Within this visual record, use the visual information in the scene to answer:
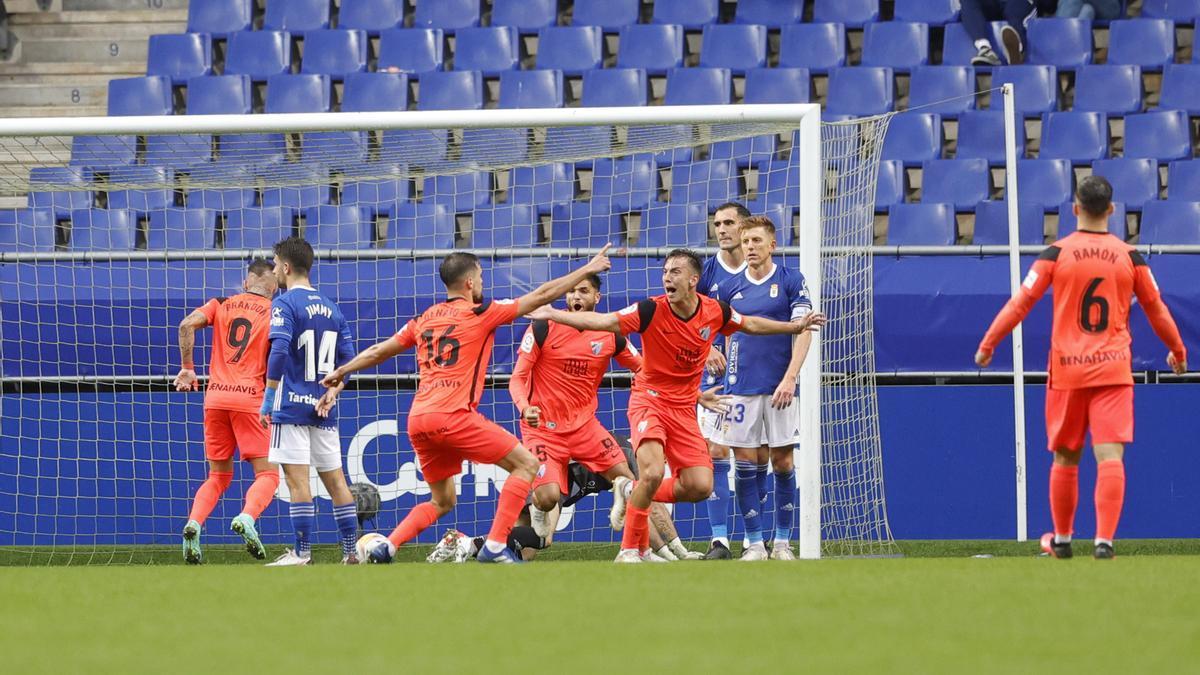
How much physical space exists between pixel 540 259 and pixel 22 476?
4.11 metres

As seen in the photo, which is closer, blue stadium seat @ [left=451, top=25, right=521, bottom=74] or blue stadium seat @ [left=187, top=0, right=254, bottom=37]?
blue stadium seat @ [left=451, top=25, right=521, bottom=74]

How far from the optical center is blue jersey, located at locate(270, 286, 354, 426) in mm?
8953

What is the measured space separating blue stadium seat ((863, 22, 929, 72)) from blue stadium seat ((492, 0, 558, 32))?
10.8 ft

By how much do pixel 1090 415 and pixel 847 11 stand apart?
30.8ft

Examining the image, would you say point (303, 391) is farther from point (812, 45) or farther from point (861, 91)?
point (812, 45)

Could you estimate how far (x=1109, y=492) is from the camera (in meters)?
6.95

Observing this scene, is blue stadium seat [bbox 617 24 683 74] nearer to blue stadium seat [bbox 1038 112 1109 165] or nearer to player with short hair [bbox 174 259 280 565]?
blue stadium seat [bbox 1038 112 1109 165]

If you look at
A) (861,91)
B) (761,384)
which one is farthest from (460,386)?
(861,91)

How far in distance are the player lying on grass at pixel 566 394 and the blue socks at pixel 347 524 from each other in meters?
1.10

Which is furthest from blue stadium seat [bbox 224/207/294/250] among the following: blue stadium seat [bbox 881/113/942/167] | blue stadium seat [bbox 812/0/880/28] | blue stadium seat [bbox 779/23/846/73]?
blue stadium seat [bbox 812/0/880/28]

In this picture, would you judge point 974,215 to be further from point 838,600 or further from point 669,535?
point 838,600

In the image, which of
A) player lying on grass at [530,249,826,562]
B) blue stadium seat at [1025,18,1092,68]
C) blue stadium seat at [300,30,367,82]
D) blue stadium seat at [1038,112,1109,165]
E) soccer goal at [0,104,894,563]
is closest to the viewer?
player lying on grass at [530,249,826,562]

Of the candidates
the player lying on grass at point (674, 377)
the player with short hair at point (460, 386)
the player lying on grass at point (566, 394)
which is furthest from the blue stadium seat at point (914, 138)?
the player with short hair at point (460, 386)

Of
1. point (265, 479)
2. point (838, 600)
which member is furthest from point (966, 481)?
point (838, 600)
